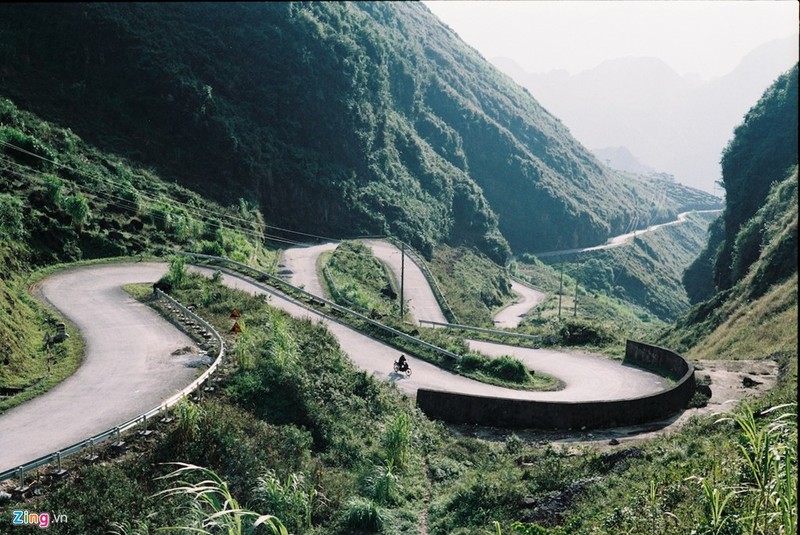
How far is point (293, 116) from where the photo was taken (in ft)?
268

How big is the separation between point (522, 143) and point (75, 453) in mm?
159813

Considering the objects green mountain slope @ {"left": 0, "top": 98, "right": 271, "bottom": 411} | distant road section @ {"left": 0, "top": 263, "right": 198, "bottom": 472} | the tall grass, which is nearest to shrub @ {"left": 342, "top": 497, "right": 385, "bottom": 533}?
the tall grass

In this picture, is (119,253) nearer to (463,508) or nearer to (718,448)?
(463,508)

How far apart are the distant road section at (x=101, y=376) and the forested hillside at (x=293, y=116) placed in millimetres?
31605

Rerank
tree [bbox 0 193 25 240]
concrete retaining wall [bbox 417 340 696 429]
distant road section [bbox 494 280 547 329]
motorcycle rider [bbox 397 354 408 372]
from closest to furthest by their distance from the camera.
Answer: concrete retaining wall [bbox 417 340 696 429]
motorcycle rider [bbox 397 354 408 372]
tree [bbox 0 193 25 240]
distant road section [bbox 494 280 547 329]

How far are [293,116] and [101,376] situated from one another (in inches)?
2699

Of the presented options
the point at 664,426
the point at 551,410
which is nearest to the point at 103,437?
the point at 551,410

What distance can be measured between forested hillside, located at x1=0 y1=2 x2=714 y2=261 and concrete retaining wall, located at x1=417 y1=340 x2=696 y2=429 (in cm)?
4459

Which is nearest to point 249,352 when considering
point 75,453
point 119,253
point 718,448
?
point 75,453

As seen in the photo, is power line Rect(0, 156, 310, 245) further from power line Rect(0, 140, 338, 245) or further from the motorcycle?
the motorcycle

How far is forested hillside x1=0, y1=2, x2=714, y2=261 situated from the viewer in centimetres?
5641

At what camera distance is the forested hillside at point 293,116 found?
5641 centimetres

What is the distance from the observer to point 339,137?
87625 millimetres

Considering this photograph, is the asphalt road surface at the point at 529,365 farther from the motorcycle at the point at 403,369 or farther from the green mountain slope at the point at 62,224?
the green mountain slope at the point at 62,224
